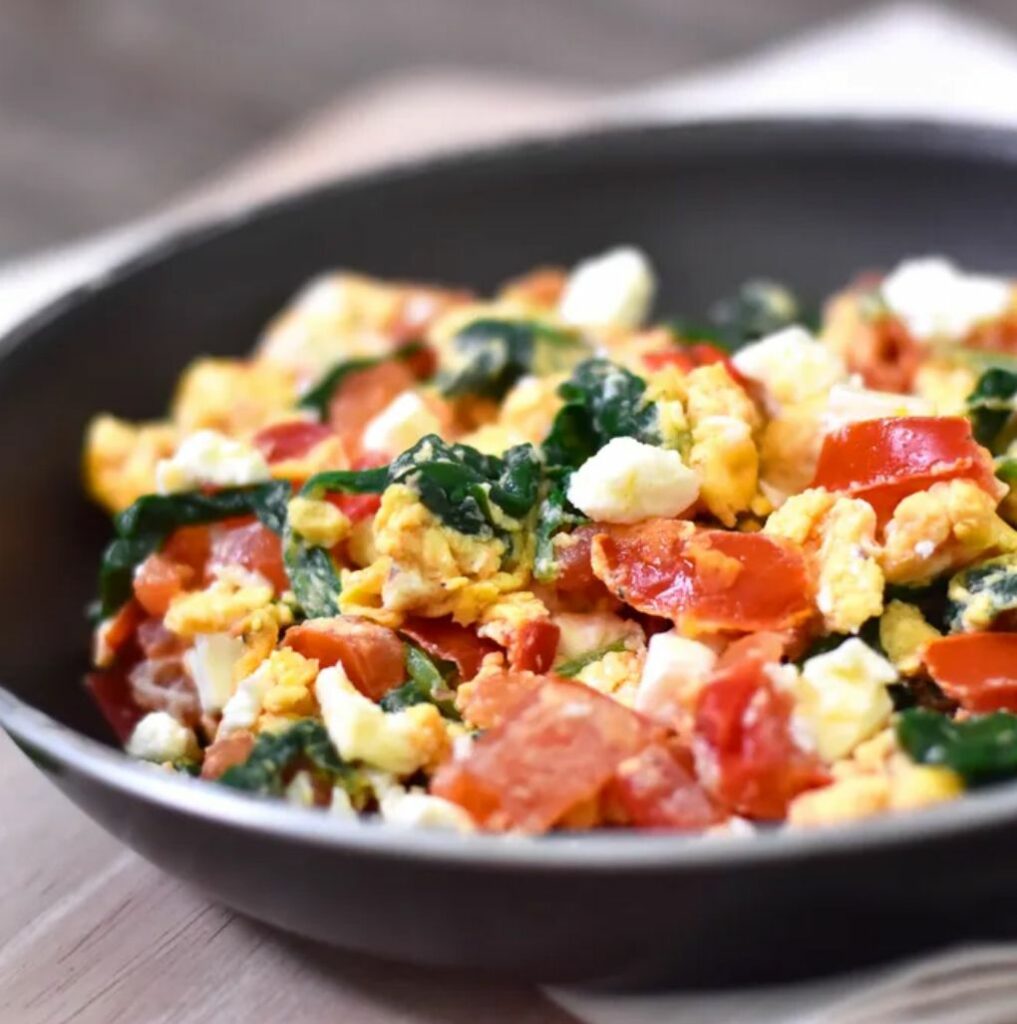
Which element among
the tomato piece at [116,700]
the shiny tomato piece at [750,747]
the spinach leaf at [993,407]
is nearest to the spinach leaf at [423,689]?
the shiny tomato piece at [750,747]

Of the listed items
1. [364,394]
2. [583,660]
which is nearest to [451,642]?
[583,660]

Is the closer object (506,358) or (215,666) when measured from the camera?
(215,666)

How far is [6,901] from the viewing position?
2066 mm

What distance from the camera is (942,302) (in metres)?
2.57

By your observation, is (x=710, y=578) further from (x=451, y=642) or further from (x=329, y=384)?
(x=329, y=384)

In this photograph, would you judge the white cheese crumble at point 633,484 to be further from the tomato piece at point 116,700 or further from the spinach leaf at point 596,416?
the tomato piece at point 116,700

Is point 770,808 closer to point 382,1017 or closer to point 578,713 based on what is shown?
point 578,713

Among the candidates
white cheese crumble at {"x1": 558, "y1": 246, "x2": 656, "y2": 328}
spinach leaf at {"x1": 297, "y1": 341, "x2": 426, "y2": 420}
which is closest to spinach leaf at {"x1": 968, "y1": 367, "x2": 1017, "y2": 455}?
white cheese crumble at {"x1": 558, "y1": 246, "x2": 656, "y2": 328}

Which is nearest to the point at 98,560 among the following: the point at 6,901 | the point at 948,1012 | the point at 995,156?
the point at 6,901

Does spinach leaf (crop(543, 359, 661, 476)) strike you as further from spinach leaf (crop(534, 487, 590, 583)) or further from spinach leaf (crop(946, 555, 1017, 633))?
spinach leaf (crop(946, 555, 1017, 633))

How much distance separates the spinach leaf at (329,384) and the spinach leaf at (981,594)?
1139mm

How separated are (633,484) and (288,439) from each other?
710 mm

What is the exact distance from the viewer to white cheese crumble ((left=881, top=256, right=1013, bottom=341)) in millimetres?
2543

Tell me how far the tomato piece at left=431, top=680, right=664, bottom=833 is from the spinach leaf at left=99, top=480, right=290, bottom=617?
70 centimetres
